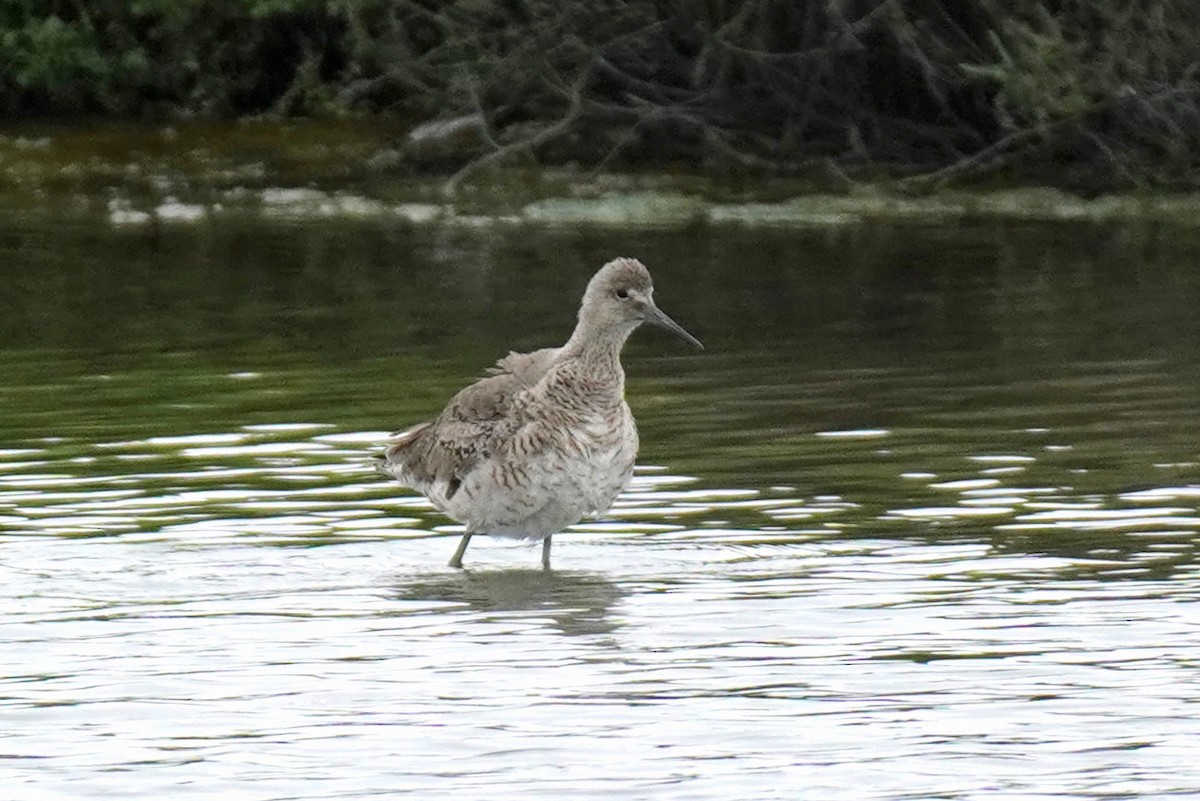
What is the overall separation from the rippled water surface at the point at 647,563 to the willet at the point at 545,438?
0.29m

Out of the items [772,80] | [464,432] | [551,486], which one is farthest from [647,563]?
[772,80]

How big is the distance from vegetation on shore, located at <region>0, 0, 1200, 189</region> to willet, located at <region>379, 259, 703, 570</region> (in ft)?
47.7

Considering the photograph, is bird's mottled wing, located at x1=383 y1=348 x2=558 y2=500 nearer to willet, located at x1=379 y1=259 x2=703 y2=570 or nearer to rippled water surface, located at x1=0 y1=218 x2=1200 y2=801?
willet, located at x1=379 y1=259 x2=703 y2=570

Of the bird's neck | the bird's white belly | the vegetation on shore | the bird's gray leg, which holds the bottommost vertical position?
the bird's gray leg

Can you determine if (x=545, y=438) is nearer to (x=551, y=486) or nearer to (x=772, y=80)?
(x=551, y=486)

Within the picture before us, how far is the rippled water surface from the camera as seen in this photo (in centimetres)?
793

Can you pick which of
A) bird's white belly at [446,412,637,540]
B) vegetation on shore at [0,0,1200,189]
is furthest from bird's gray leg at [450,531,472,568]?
vegetation on shore at [0,0,1200,189]

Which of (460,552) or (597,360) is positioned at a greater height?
(597,360)

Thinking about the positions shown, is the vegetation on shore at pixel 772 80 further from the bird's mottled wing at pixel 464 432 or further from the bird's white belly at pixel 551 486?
the bird's white belly at pixel 551 486

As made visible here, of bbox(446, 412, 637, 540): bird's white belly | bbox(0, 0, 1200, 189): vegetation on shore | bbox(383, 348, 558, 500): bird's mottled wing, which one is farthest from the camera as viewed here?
bbox(0, 0, 1200, 189): vegetation on shore

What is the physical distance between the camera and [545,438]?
10.7m

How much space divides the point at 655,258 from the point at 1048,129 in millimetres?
5383

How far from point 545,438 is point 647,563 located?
2.28 ft

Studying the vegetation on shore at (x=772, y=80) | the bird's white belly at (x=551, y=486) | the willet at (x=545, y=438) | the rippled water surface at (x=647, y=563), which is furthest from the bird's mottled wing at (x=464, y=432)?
the vegetation on shore at (x=772, y=80)
